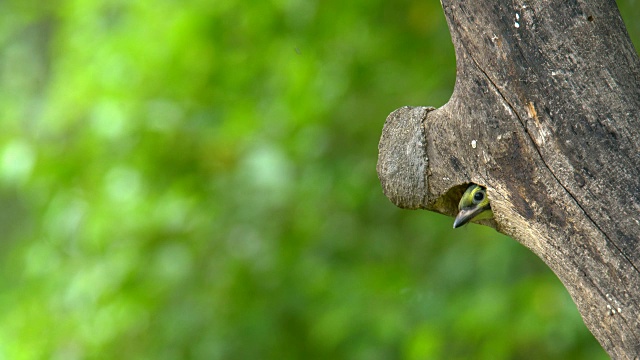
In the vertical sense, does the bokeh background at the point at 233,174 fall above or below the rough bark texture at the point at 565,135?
above

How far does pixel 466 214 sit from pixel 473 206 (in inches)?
0.9

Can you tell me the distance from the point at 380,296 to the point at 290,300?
51 cm

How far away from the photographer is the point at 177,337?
330cm

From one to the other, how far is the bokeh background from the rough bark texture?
1855 millimetres

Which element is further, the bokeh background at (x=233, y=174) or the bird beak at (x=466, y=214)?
the bokeh background at (x=233, y=174)

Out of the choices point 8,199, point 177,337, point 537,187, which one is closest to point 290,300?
point 177,337

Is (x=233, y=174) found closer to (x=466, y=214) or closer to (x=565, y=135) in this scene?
(x=466, y=214)

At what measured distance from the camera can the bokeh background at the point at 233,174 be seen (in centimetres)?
324

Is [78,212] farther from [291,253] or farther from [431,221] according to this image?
[431,221]

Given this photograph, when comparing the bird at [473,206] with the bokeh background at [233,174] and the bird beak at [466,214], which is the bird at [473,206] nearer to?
the bird beak at [466,214]

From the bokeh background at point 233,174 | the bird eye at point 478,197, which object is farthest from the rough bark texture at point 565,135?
the bokeh background at point 233,174

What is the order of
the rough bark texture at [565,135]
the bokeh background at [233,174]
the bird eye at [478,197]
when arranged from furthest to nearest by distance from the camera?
the bokeh background at [233,174] → the bird eye at [478,197] → the rough bark texture at [565,135]

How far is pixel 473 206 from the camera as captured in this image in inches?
53.2

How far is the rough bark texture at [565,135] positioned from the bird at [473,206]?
32mm
